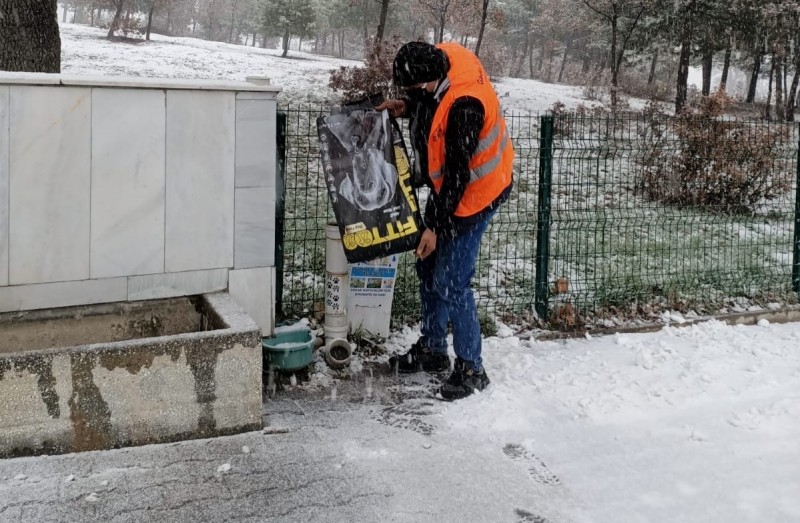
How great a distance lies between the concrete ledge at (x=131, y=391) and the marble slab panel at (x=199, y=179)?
65cm

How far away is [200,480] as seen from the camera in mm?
3266

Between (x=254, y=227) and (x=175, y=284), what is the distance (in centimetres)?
56

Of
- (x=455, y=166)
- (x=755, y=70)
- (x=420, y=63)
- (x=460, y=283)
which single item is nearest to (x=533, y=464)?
(x=460, y=283)

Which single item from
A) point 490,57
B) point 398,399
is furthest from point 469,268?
point 490,57

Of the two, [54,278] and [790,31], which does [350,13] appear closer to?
[790,31]

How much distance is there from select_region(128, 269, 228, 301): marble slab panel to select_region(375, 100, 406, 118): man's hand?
1376 millimetres

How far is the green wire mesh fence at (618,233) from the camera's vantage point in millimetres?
5766

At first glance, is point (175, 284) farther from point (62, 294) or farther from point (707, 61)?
point (707, 61)

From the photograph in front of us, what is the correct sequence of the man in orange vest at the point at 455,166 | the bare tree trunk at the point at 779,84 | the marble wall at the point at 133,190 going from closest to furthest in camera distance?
1. the marble wall at the point at 133,190
2. the man in orange vest at the point at 455,166
3. the bare tree trunk at the point at 779,84

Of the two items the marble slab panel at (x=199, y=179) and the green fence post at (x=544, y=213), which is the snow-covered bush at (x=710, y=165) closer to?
the green fence post at (x=544, y=213)

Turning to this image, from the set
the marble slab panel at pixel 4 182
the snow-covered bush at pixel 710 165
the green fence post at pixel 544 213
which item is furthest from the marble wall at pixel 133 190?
the snow-covered bush at pixel 710 165

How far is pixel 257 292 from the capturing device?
177 inches

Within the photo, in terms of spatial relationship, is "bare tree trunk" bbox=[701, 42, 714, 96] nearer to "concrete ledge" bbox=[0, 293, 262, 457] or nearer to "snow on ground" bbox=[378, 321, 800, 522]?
"snow on ground" bbox=[378, 321, 800, 522]

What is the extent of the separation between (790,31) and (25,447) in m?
29.7
